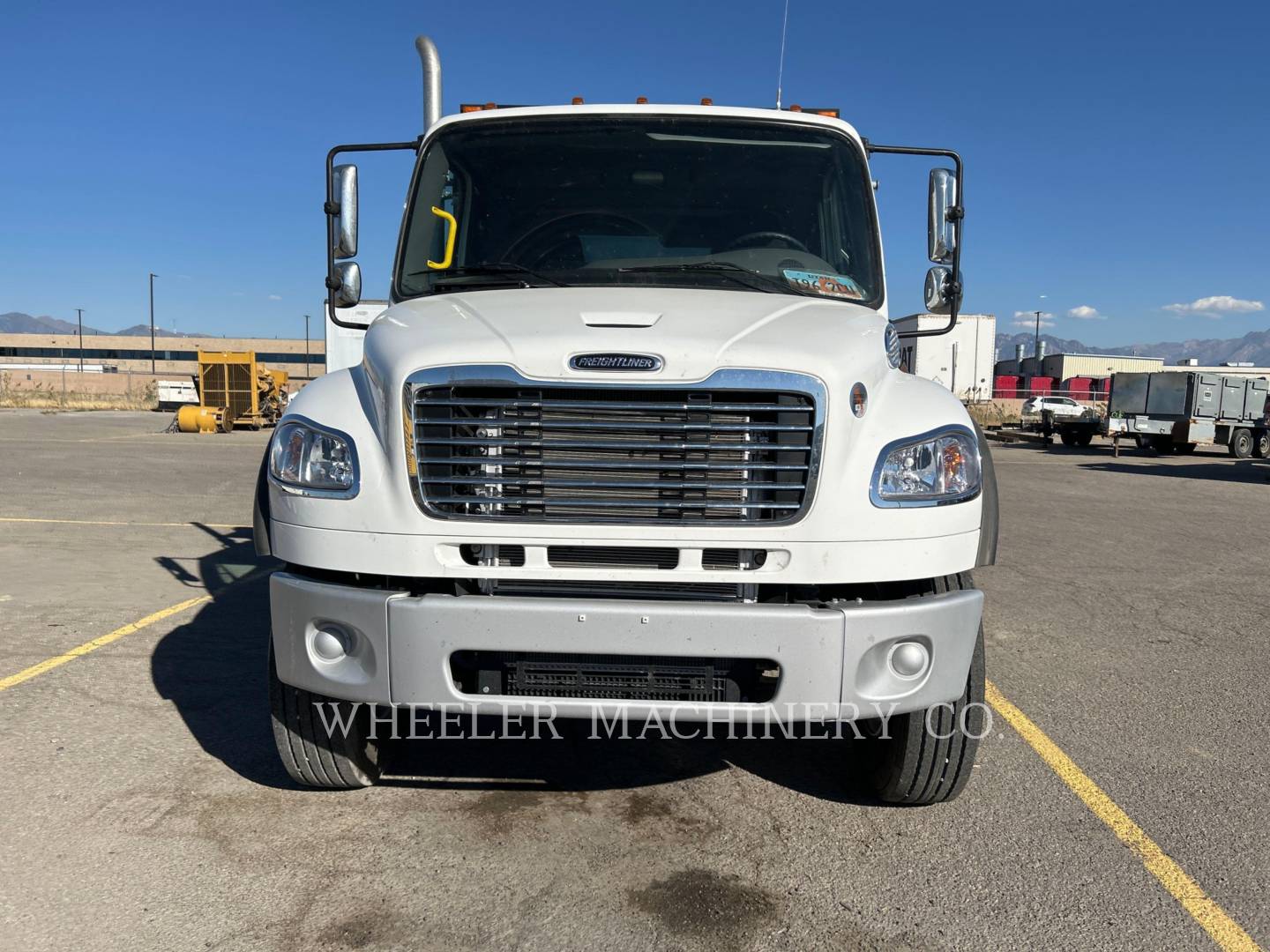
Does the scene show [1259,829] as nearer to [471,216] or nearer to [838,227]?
[838,227]

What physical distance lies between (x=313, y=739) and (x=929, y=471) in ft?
7.39

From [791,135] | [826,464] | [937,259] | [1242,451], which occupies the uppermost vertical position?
[791,135]

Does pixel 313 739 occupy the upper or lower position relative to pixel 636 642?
lower

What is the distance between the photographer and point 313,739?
332 centimetres

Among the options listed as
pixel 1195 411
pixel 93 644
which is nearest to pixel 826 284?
pixel 93 644

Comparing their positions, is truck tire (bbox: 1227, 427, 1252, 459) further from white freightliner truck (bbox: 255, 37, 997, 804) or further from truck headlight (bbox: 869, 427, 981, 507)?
truck headlight (bbox: 869, 427, 981, 507)

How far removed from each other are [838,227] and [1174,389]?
2985 centimetres

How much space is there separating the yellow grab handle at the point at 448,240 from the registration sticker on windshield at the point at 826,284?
1.42 meters

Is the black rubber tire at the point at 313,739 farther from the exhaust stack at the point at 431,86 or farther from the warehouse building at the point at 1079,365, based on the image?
the warehouse building at the point at 1079,365

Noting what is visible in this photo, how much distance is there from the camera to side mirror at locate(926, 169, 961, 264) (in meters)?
4.42

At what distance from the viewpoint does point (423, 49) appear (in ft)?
17.7

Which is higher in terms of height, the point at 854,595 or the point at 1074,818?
the point at 854,595

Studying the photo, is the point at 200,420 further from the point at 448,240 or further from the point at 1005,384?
the point at 1005,384

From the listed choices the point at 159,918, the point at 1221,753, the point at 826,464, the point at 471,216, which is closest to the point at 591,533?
the point at 826,464
